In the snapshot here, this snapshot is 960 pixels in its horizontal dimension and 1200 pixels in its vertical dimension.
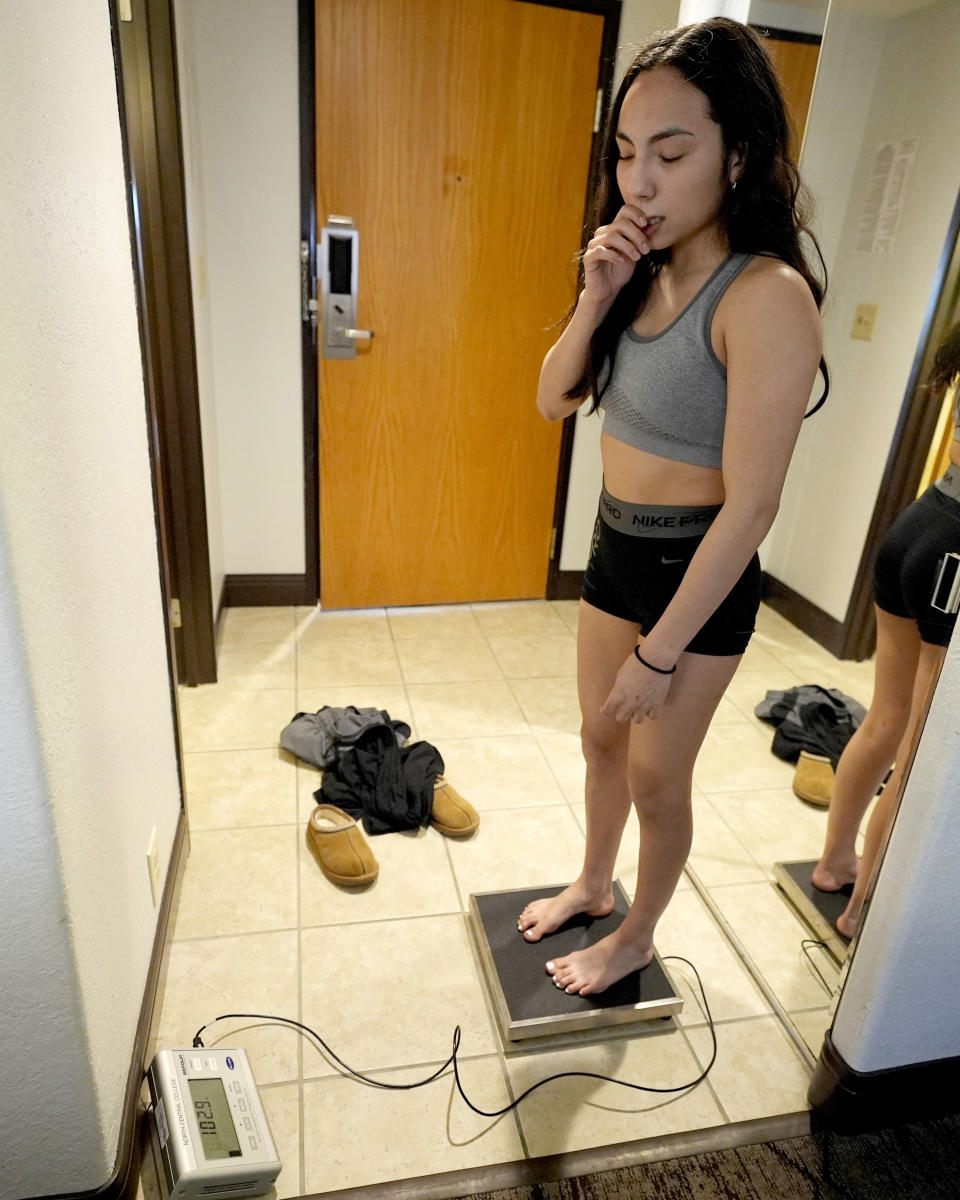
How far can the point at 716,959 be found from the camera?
63.0 inches

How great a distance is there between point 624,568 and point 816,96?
931mm

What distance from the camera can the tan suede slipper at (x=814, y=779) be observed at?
2033 millimetres

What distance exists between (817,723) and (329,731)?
1.31 metres

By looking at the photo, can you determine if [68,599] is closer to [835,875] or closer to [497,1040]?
[497,1040]

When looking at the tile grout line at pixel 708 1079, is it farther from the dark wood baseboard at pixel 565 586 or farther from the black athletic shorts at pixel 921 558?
the dark wood baseboard at pixel 565 586

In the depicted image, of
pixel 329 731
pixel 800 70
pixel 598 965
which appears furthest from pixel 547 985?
pixel 800 70

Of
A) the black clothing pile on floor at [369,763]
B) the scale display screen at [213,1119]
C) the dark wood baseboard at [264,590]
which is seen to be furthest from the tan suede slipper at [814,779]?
the dark wood baseboard at [264,590]

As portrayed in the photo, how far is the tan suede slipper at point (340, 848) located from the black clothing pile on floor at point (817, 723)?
1.17 meters

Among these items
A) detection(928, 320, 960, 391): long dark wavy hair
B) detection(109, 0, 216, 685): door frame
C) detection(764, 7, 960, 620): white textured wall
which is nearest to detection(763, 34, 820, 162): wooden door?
detection(764, 7, 960, 620): white textured wall

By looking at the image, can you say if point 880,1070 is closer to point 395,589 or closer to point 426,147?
point 395,589

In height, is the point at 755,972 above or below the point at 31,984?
below

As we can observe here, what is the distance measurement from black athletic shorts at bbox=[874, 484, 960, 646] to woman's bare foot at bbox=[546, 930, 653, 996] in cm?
74

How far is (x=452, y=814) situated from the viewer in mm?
1897

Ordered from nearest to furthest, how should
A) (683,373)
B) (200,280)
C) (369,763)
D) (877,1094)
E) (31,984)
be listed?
(31,984) < (683,373) < (877,1094) < (369,763) < (200,280)
